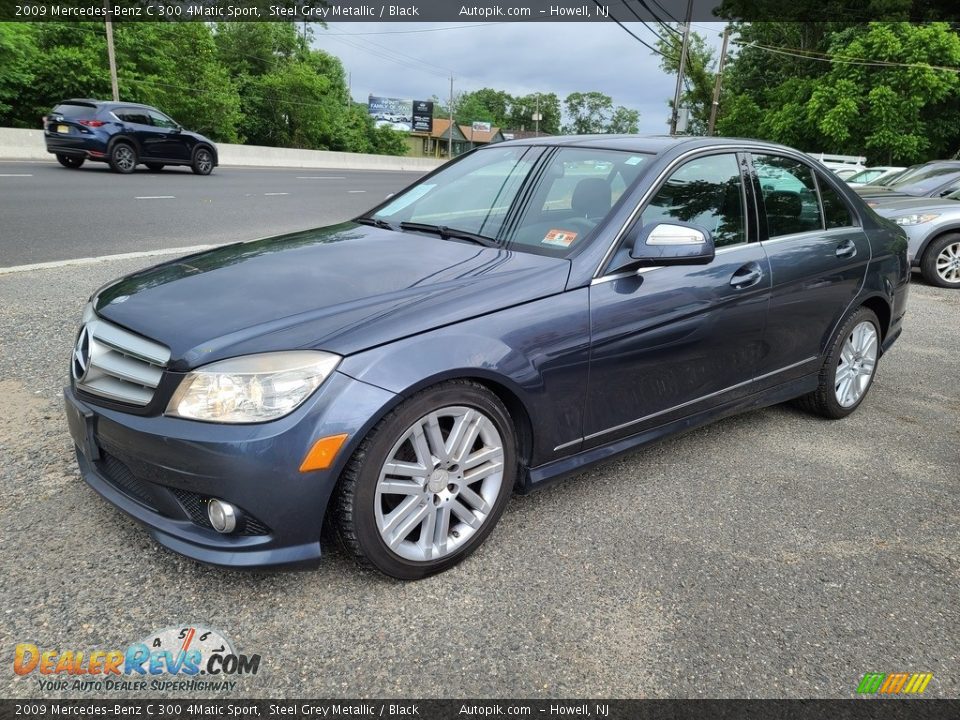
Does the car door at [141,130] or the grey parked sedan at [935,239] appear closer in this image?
the grey parked sedan at [935,239]

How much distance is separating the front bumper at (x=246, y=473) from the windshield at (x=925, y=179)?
10.6 m

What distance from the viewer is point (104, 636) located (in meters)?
2.28

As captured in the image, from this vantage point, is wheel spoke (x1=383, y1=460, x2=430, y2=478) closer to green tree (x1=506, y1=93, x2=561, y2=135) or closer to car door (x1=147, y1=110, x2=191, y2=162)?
car door (x1=147, y1=110, x2=191, y2=162)

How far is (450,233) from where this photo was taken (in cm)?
343

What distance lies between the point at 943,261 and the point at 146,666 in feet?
32.7

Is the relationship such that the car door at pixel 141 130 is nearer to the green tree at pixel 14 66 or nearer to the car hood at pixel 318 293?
the car hood at pixel 318 293

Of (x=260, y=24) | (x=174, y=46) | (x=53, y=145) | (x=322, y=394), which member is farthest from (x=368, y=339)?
(x=260, y=24)

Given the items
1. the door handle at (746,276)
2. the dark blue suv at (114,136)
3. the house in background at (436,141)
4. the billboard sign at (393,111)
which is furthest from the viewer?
the house in background at (436,141)

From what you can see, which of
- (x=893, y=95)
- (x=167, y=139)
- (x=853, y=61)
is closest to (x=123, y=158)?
(x=167, y=139)

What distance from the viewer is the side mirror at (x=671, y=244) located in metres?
3.01

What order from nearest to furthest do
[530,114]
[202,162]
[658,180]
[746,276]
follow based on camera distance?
[658,180]
[746,276]
[202,162]
[530,114]

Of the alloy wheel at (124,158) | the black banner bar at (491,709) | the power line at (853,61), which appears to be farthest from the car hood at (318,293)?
the power line at (853,61)

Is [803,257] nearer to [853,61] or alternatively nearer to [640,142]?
[640,142]

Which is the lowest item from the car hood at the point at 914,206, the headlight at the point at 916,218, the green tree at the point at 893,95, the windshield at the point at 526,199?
the headlight at the point at 916,218
